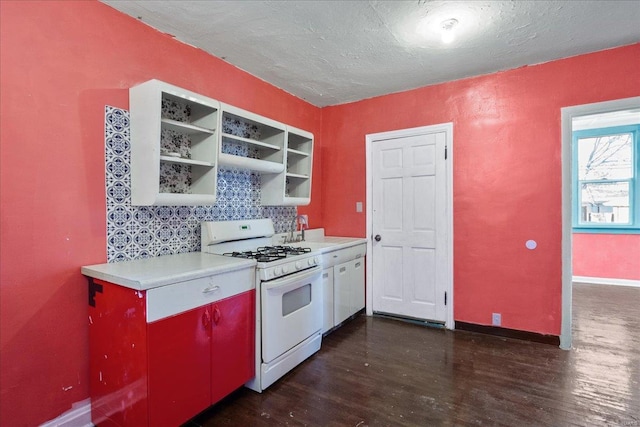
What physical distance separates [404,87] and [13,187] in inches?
129

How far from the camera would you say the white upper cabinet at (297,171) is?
3.08 meters

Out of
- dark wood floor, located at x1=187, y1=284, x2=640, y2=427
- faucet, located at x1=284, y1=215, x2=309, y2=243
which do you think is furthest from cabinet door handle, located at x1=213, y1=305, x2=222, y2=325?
faucet, located at x1=284, y1=215, x2=309, y2=243

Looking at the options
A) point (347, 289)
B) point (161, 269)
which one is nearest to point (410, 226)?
point (347, 289)

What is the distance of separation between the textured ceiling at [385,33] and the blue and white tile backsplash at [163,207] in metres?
0.61

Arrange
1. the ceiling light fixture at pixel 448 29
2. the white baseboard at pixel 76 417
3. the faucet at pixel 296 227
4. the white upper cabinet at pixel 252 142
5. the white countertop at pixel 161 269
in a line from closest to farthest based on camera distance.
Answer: the white countertop at pixel 161 269 < the white baseboard at pixel 76 417 < the ceiling light fixture at pixel 448 29 < the white upper cabinet at pixel 252 142 < the faucet at pixel 296 227

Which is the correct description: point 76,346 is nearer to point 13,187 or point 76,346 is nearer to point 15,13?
point 13,187

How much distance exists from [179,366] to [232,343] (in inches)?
14.4

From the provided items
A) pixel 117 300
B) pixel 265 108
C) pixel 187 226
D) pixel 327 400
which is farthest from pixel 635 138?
pixel 117 300

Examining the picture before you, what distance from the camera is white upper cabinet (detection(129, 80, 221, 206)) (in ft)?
6.36

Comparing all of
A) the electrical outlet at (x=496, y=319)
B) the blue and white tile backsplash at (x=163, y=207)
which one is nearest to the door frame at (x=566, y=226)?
the electrical outlet at (x=496, y=319)

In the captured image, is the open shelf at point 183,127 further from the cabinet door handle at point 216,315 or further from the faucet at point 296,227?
the faucet at point 296,227

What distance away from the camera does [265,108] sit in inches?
125

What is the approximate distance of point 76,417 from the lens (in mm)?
1798

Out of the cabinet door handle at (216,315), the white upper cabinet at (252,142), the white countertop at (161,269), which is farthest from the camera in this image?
the white upper cabinet at (252,142)
